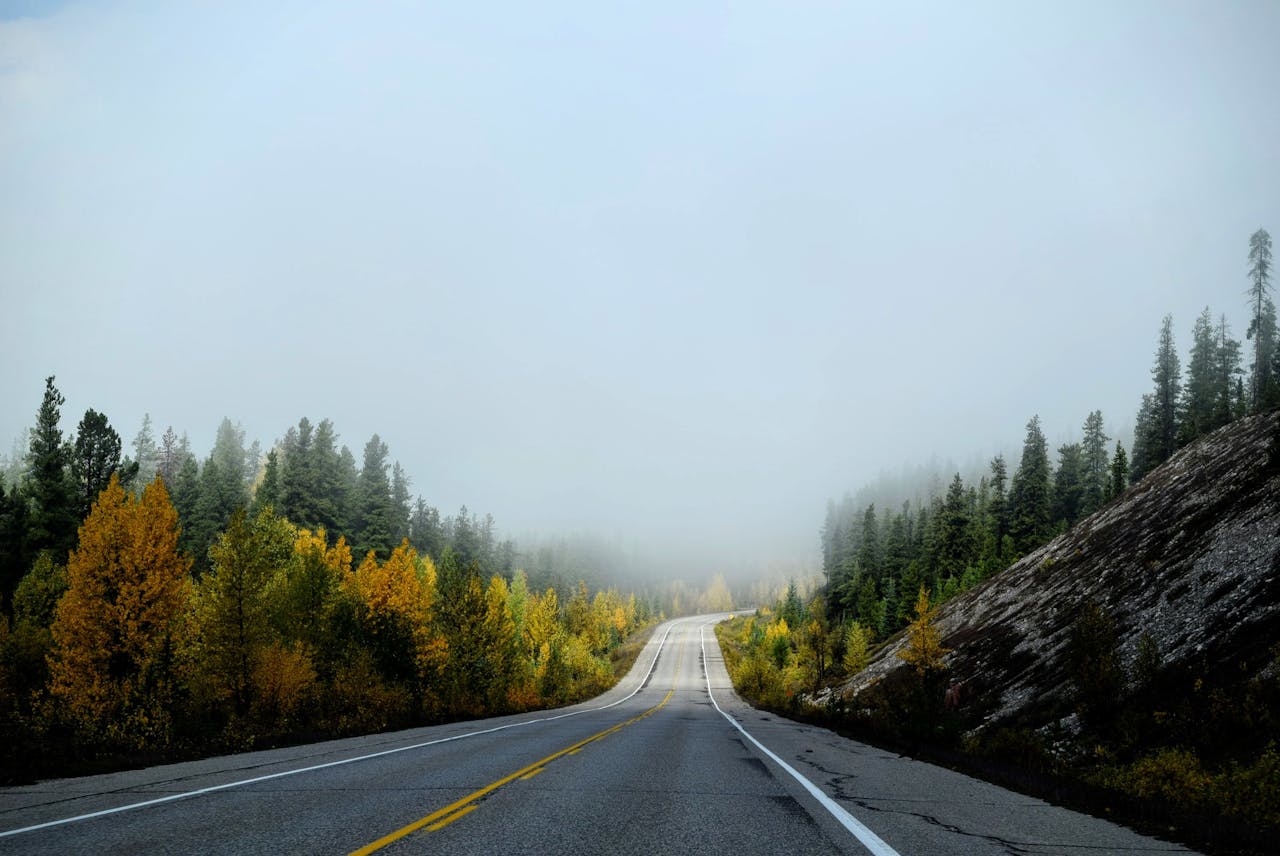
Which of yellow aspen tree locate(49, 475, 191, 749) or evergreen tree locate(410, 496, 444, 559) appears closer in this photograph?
yellow aspen tree locate(49, 475, 191, 749)

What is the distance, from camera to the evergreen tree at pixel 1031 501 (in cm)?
7544

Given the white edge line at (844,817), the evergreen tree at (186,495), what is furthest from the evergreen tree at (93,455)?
the white edge line at (844,817)

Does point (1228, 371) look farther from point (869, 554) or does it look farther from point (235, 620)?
point (235, 620)

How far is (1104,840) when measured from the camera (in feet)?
26.4

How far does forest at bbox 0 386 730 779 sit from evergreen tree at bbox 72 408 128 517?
0.09 m

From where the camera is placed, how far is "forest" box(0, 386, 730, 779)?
24.5m

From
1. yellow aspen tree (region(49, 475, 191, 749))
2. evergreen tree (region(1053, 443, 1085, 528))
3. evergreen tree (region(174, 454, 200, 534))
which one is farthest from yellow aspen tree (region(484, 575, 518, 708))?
evergreen tree (region(1053, 443, 1085, 528))

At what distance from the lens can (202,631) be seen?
28.8 metres

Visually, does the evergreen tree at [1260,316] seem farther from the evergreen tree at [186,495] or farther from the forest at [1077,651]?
→ the evergreen tree at [186,495]

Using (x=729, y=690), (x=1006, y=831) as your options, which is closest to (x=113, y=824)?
(x=1006, y=831)

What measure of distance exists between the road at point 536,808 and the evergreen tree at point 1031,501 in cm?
7151

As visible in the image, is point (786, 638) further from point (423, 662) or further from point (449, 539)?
point (423, 662)

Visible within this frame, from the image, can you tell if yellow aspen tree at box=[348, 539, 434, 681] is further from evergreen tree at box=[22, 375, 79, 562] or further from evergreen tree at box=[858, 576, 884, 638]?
evergreen tree at box=[858, 576, 884, 638]

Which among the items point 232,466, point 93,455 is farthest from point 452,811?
point 232,466
